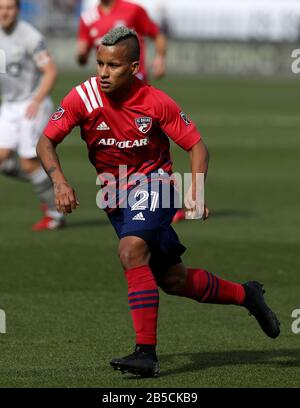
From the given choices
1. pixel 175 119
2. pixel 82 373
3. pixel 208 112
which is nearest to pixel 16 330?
pixel 82 373

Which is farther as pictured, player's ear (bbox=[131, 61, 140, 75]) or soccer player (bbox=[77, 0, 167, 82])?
soccer player (bbox=[77, 0, 167, 82])

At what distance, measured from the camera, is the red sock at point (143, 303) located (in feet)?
22.3

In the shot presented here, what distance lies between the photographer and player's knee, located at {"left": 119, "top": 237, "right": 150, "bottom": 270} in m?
6.80

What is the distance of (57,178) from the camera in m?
6.89

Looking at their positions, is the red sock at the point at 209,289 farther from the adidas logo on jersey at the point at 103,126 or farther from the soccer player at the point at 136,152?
the adidas logo on jersey at the point at 103,126

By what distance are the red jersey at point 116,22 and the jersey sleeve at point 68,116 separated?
7754mm

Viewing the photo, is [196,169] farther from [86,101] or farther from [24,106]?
[24,106]

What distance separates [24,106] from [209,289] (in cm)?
647

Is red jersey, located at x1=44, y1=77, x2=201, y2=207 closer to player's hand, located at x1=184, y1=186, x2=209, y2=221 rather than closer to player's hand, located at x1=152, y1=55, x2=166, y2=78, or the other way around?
player's hand, located at x1=184, y1=186, x2=209, y2=221

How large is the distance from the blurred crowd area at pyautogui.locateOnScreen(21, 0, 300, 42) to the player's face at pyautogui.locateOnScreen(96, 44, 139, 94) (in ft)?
141

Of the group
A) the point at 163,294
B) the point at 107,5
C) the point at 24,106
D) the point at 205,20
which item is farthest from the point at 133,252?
the point at 205,20

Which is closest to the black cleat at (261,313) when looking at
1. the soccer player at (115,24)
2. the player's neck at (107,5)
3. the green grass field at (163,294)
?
the green grass field at (163,294)

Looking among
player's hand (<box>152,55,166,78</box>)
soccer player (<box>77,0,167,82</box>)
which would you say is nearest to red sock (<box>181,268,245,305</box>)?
player's hand (<box>152,55,166,78</box>)

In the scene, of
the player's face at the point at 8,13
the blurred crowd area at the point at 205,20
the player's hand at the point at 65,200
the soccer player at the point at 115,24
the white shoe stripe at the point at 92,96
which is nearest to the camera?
A: the player's hand at the point at 65,200
